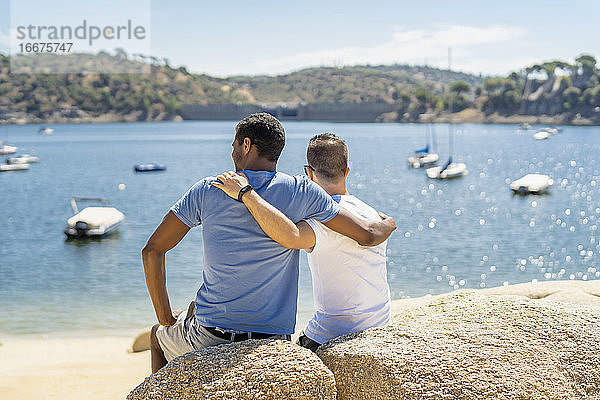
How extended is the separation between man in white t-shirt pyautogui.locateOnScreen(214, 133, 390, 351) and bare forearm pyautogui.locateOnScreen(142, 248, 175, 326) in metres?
0.76

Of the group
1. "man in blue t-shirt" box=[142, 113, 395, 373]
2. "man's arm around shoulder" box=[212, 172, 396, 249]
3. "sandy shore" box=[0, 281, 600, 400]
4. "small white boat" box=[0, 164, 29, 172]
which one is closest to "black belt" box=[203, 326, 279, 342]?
"man in blue t-shirt" box=[142, 113, 395, 373]

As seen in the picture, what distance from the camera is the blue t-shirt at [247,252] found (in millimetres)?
3104

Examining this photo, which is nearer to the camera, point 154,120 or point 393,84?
point 154,120

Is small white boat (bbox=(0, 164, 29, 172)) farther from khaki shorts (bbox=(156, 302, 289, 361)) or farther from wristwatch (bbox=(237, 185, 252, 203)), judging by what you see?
wristwatch (bbox=(237, 185, 252, 203))

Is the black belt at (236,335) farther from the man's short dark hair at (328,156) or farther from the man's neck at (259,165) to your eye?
the man's short dark hair at (328,156)

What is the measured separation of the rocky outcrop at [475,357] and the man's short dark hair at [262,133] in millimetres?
1027

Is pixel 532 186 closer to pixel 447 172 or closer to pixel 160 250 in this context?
pixel 447 172

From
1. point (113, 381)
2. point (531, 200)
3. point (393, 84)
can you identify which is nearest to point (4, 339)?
point (113, 381)

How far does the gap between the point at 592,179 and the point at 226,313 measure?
44915 millimetres

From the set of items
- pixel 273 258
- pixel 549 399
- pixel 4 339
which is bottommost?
pixel 4 339

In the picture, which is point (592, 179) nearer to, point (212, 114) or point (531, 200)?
point (531, 200)

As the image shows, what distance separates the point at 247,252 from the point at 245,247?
26 mm

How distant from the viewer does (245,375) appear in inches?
111

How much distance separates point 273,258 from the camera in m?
3.13
